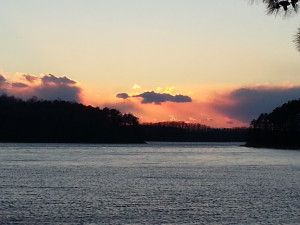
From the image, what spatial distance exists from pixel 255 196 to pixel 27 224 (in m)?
16.8

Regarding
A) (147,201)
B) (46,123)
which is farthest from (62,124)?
(147,201)

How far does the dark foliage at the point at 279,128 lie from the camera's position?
15525 centimetres

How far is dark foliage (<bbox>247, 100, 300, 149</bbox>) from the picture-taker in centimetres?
15525

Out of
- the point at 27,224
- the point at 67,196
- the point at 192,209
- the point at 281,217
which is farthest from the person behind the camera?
the point at 67,196

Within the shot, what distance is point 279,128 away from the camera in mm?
162625

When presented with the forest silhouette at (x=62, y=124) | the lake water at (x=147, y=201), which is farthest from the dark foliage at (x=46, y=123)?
the lake water at (x=147, y=201)

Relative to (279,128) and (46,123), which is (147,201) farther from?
(46,123)

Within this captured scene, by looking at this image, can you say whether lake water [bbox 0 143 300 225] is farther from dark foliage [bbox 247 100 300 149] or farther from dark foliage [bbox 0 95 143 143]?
dark foliage [bbox 0 95 143 143]

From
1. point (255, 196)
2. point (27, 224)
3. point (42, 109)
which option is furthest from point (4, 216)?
point (42, 109)

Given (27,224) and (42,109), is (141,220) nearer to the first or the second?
(27,224)

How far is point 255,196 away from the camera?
3547cm

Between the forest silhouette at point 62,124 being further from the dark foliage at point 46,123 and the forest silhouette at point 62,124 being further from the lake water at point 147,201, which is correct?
the lake water at point 147,201

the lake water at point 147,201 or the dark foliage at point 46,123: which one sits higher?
the dark foliage at point 46,123

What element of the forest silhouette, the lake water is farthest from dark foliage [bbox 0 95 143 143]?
the lake water
